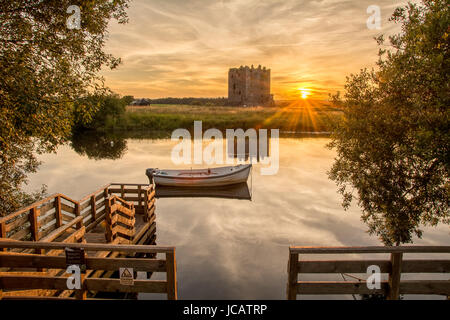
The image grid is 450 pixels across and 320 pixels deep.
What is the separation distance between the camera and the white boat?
2586 cm

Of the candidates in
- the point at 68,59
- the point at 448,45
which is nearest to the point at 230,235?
the point at 68,59

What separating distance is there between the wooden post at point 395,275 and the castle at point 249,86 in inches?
5236

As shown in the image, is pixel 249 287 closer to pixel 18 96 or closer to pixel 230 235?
pixel 230 235

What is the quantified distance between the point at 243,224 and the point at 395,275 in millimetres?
13859

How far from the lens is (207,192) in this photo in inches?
1052

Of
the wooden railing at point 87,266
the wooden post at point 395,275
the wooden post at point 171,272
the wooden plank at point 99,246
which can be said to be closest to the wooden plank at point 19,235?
the wooden railing at point 87,266

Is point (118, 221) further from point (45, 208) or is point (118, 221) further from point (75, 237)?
point (75, 237)

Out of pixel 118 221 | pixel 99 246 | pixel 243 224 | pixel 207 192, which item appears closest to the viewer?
pixel 99 246

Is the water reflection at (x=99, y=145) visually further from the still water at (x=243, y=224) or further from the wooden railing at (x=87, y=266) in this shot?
the wooden railing at (x=87, y=266)

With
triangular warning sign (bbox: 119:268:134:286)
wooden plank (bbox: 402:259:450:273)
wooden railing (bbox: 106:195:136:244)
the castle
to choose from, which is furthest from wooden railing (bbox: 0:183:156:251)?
the castle

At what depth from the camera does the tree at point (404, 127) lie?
26.2 ft

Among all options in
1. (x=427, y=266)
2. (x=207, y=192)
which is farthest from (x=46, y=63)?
(x=207, y=192)

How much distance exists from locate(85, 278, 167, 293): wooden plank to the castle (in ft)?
437

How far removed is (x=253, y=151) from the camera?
48531mm
